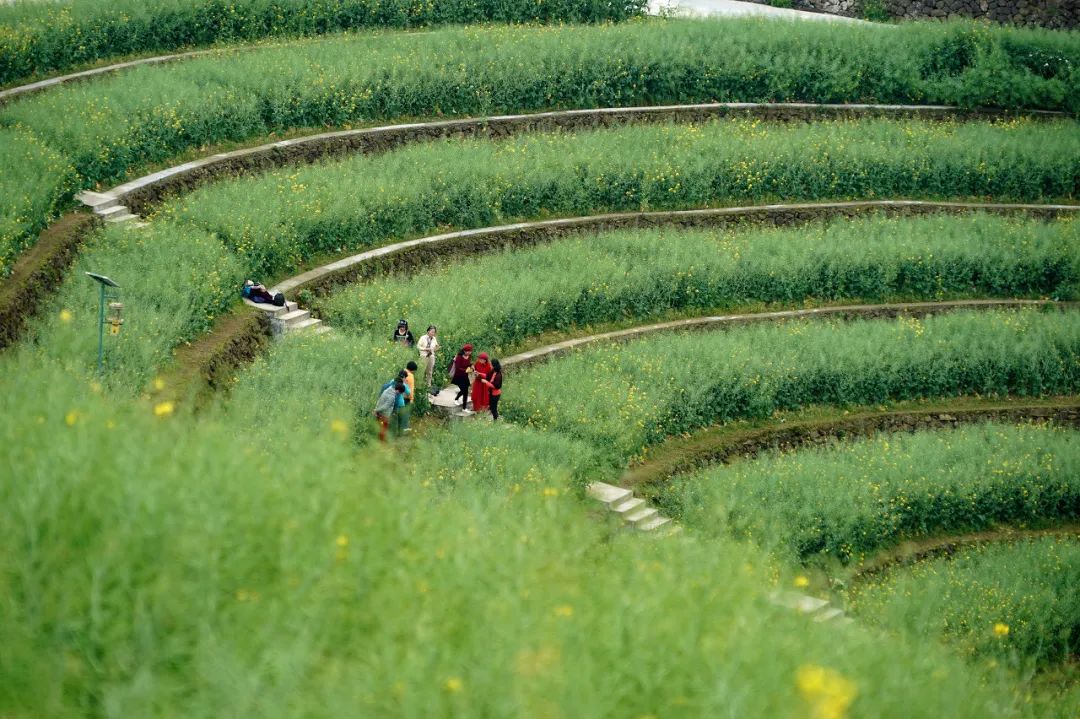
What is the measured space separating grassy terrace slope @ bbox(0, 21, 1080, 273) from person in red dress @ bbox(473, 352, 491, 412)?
6958 millimetres

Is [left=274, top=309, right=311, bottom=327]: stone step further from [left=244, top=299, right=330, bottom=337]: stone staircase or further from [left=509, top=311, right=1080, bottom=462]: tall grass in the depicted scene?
[left=509, top=311, right=1080, bottom=462]: tall grass

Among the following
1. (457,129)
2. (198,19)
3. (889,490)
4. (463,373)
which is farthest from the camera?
(198,19)

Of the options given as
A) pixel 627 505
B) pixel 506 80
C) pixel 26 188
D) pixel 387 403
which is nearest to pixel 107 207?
pixel 26 188

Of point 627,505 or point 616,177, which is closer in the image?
point 627,505

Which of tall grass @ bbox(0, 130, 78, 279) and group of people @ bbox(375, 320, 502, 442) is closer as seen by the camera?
group of people @ bbox(375, 320, 502, 442)

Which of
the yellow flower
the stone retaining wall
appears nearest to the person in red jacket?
the stone retaining wall

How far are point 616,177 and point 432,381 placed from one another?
29.3 ft

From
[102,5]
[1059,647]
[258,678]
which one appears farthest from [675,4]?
[258,678]

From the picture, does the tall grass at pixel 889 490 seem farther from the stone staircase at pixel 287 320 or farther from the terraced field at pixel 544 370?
the stone staircase at pixel 287 320

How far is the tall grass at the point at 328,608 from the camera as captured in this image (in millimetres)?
9055

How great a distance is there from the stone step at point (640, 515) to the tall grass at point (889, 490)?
43 cm

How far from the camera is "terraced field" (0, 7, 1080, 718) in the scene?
384 inches

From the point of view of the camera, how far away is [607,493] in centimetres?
2077

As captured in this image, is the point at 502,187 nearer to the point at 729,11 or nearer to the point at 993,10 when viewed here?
the point at 729,11
